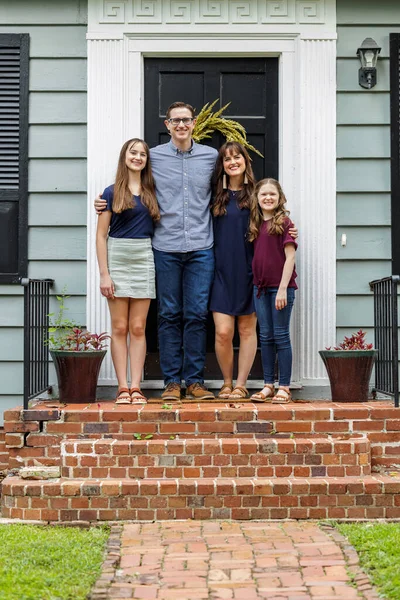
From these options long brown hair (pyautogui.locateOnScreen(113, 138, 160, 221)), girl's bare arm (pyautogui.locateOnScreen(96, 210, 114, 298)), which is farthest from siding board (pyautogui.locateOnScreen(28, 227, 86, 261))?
long brown hair (pyautogui.locateOnScreen(113, 138, 160, 221))

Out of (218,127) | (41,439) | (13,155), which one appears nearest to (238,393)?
(41,439)

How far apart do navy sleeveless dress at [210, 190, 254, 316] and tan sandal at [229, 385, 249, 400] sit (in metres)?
0.49

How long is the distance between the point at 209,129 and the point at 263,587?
359cm

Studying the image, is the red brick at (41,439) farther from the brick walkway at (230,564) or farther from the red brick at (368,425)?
the red brick at (368,425)

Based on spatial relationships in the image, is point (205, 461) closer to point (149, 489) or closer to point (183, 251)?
point (149, 489)

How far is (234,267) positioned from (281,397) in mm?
Result: 921

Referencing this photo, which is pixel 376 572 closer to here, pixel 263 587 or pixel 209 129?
pixel 263 587

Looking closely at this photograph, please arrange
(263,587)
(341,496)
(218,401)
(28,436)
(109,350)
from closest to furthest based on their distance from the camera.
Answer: (263,587), (341,496), (28,436), (218,401), (109,350)

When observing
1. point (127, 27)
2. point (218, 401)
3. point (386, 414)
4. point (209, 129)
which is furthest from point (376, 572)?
point (127, 27)

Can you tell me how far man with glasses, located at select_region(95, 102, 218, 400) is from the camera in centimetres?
585

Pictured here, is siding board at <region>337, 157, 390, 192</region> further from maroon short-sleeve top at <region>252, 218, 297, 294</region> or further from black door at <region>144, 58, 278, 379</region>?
maroon short-sleeve top at <region>252, 218, 297, 294</region>

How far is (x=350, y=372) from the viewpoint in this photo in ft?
18.6

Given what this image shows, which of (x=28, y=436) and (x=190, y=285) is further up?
(x=190, y=285)

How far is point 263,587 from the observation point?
145 inches
